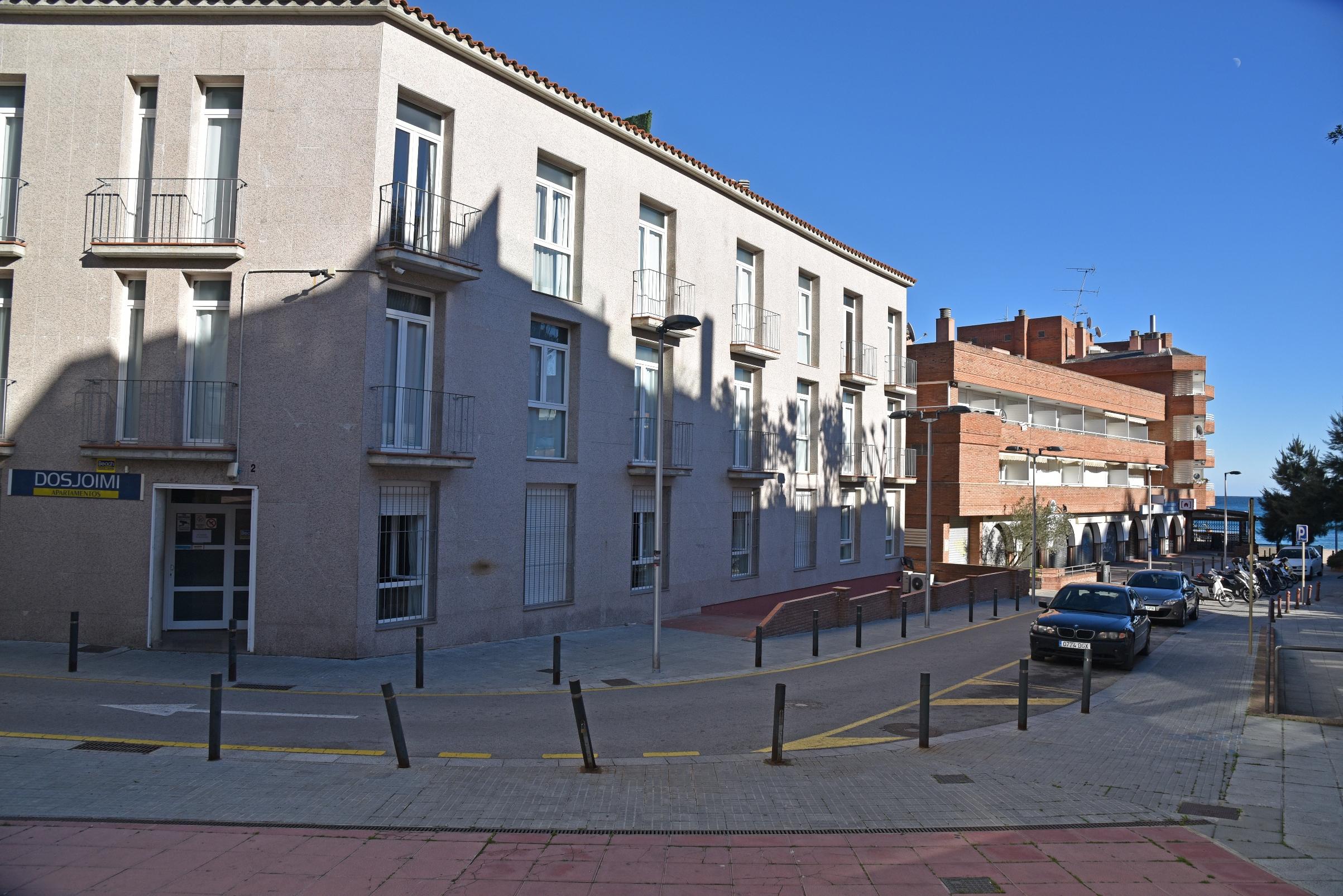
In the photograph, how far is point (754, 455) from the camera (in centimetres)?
2427

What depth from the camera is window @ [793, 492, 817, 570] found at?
86.1ft

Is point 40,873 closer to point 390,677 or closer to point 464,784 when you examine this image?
point 464,784

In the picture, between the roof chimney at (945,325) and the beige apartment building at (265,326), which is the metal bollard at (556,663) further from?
the roof chimney at (945,325)

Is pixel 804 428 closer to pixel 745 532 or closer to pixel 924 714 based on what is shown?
pixel 745 532

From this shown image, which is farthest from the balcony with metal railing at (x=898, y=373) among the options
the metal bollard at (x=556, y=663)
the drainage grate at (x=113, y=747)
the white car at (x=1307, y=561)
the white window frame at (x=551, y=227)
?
the white car at (x=1307, y=561)

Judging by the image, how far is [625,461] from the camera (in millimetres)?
19594

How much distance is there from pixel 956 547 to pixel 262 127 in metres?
33.5

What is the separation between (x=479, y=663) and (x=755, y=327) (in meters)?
13.1

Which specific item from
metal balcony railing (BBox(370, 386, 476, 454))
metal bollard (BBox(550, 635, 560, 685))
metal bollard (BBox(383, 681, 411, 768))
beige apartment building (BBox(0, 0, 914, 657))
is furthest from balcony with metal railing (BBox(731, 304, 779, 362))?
metal bollard (BBox(383, 681, 411, 768))

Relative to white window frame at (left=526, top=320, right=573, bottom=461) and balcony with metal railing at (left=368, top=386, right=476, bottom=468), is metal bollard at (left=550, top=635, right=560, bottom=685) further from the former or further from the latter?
white window frame at (left=526, top=320, right=573, bottom=461)

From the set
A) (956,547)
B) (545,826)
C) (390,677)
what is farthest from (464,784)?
(956,547)

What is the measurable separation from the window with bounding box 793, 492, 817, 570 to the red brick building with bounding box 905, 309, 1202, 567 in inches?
514

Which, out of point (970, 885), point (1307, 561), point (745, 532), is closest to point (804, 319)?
point (745, 532)

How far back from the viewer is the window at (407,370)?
15.0m
